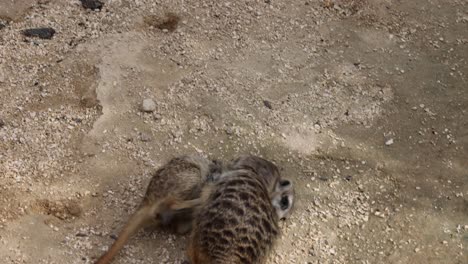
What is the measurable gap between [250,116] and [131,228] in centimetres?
88

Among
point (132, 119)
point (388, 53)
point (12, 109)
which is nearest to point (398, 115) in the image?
point (388, 53)

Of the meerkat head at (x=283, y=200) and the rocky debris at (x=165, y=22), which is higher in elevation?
the rocky debris at (x=165, y=22)

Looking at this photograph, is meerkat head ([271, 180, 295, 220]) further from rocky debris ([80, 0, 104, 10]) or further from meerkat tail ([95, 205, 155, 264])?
rocky debris ([80, 0, 104, 10])

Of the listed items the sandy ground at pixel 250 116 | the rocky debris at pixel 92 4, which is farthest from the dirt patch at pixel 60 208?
the rocky debris at pixel 92 4

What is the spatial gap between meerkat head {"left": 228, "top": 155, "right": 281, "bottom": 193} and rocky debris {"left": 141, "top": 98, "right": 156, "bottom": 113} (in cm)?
54

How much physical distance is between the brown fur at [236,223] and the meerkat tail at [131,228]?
7.9 inches

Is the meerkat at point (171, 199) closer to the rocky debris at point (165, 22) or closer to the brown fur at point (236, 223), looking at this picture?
the brown fur at point (236, 223)

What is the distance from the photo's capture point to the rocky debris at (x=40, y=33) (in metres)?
3.50

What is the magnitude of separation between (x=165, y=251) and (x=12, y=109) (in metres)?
1.07

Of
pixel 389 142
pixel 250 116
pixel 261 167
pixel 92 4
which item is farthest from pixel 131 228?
pixel 92 4

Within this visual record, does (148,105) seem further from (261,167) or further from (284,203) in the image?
(284,203)

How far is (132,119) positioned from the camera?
3.14m

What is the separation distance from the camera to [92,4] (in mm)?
3691

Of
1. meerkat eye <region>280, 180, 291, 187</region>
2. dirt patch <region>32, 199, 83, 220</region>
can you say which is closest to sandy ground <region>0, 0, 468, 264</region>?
dirt patch <region>32, 199, 83, 220</region>
